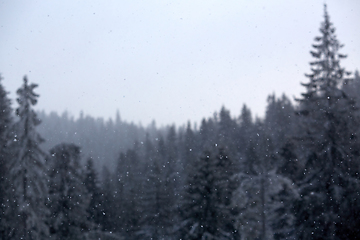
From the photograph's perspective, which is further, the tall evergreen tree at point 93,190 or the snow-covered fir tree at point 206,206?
the tall evergreen tree at point 93,190

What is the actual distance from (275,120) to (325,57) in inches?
1739

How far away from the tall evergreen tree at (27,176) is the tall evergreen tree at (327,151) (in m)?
14.2

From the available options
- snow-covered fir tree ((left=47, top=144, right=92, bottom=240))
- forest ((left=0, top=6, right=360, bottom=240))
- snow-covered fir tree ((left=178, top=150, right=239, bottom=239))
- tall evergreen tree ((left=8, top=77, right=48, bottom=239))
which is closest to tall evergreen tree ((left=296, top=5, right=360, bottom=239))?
forest ((left=0, top=6, right=360, bottom=240))

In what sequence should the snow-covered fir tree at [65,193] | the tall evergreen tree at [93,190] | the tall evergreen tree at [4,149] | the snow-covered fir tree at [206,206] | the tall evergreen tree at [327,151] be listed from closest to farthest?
the tall evergreen tree at [327,151]
the tall evergreen tree at [4,149]
the snow-covered fir tree at [65,193]
the snow-covered fir tree at [206,206]
the tall evergreen tree at [93,190]

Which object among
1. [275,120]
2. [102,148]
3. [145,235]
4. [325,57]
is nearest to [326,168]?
[325,57]

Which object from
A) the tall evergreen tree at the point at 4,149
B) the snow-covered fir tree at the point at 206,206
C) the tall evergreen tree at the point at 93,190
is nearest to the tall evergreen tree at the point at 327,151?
the snow-covered fir tree at the point at 206,206

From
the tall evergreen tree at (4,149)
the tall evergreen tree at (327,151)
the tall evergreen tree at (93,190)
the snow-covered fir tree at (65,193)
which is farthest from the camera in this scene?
the tall evergreen tree at (93,190)

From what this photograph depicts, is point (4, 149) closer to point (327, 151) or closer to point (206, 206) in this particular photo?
point (206, 206)

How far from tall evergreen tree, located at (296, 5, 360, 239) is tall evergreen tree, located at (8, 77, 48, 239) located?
14.2 metres

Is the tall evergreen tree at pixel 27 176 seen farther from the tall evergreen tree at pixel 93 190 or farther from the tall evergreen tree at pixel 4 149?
the tall evergreen tree at pixel 93 190

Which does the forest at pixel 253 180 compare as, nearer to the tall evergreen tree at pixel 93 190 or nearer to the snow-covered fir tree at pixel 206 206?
the snow-covered fir tree at pixel 206 206

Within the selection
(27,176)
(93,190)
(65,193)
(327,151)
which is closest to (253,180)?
(327,151)

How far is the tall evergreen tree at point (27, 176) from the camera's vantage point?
52.1ft

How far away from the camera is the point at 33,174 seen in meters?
16.6
